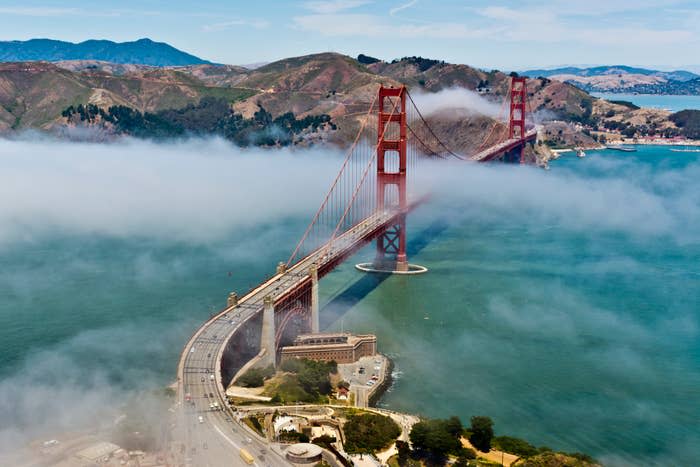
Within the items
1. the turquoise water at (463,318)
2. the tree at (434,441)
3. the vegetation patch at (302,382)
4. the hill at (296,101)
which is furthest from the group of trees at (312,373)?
the hill at (296,101)

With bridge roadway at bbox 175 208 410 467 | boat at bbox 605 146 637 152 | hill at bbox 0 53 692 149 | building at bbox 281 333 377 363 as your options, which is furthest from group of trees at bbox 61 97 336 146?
building at bbox 281 333 377 363

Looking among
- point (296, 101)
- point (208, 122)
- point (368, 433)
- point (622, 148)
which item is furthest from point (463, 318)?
point (622, 148)

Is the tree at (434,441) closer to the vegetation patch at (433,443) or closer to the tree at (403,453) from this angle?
the vegetation patch at (433,443)

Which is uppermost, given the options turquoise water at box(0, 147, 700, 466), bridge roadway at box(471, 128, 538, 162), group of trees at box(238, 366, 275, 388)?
bridge roadway at box(471, 128, 538, 162)

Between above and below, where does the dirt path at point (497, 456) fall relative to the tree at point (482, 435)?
below

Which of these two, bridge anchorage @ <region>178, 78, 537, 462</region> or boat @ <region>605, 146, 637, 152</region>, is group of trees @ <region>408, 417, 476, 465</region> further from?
boat @ <region>605, 146, 637, 152</region>

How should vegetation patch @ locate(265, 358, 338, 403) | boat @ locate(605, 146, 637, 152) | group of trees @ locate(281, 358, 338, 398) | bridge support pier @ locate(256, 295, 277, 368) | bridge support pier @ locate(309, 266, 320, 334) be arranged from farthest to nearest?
boat @ locate(605, 146, 637, 152), bridge support pier @ locate(309, 266, 320, 334), bridge support pier @ locate(256, 295, 277, 368), group of trees @ locate(281, 358, 338, 398), vegetation patch @ locate(265, 358, 338, 403)
